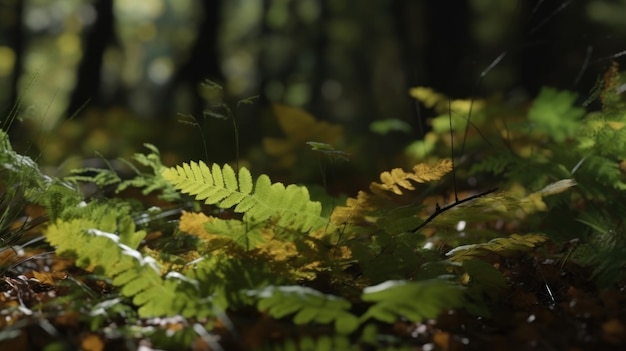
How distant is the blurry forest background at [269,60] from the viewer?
802 centimetres

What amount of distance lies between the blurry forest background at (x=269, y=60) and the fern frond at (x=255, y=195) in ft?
2.50

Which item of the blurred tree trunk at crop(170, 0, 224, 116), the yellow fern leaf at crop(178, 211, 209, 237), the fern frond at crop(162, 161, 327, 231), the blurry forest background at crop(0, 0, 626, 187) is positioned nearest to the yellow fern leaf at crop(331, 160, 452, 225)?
the fern frond at crop(162, 161, 327, 231)

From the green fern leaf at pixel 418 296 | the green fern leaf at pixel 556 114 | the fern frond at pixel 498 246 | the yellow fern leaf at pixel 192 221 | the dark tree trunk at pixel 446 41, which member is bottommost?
the dark tree trunk at pixel 446 41

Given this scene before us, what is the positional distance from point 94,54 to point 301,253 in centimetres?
1195

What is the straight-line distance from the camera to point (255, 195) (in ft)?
7.69

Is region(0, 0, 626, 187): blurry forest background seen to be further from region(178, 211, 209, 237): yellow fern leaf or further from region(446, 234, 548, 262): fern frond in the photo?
region(446, 234, 548, 262): fern frond

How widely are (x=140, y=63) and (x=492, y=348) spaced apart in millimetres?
28543

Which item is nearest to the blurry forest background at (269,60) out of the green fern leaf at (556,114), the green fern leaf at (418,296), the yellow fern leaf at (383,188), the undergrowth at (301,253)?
the green fern leaf at (556,114)

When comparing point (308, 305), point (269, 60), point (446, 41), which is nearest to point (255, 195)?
point (308, 305)

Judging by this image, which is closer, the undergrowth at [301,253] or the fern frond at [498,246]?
the undergrowth at [301,253]

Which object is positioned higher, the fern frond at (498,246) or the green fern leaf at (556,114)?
the fern frond at (498,246)

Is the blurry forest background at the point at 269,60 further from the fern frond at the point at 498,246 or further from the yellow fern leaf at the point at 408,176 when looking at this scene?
the fern frond at the point at 498,246

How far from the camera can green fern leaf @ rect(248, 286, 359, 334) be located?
5.80 feet

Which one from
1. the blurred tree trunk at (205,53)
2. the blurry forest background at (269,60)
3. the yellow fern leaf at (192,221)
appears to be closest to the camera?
the yellow fern leaf at (192,221)
